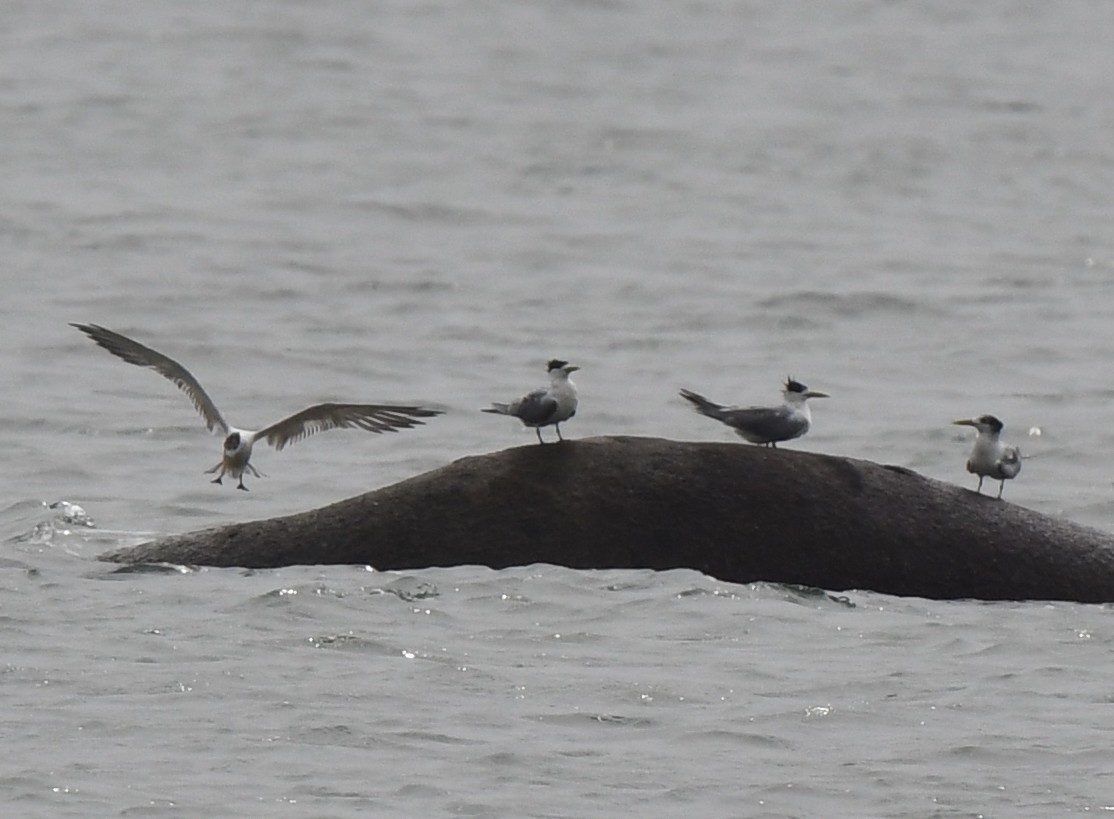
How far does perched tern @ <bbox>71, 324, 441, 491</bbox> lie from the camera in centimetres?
1506

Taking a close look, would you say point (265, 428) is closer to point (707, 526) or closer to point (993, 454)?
point (707, 526)

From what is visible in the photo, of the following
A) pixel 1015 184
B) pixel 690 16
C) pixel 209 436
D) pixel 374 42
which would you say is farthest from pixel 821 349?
pixel 690 16

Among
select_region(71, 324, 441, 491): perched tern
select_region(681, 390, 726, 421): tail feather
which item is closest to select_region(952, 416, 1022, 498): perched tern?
select_region(681, 390, 726, 421): tail feather

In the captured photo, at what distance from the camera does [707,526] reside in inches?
556

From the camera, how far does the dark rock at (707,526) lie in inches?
555

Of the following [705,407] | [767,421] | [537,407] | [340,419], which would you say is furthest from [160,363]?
[767,421]

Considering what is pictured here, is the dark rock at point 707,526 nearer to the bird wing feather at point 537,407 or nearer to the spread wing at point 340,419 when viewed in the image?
the bird wing feather at point 537,407

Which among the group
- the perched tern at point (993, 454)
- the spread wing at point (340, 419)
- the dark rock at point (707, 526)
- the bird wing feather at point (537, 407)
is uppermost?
the perched tern at point (993, 454)

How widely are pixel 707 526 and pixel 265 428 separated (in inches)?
119

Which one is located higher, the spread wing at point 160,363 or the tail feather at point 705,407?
the tail feather at point 705,407

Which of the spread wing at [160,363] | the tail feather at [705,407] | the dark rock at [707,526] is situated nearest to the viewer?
the dark rock at [707,526]

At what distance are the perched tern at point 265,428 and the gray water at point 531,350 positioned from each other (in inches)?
45.2

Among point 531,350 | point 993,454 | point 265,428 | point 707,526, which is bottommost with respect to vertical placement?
point 707,526

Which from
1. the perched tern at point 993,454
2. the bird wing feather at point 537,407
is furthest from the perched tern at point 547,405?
the perched tern at point 993,454
